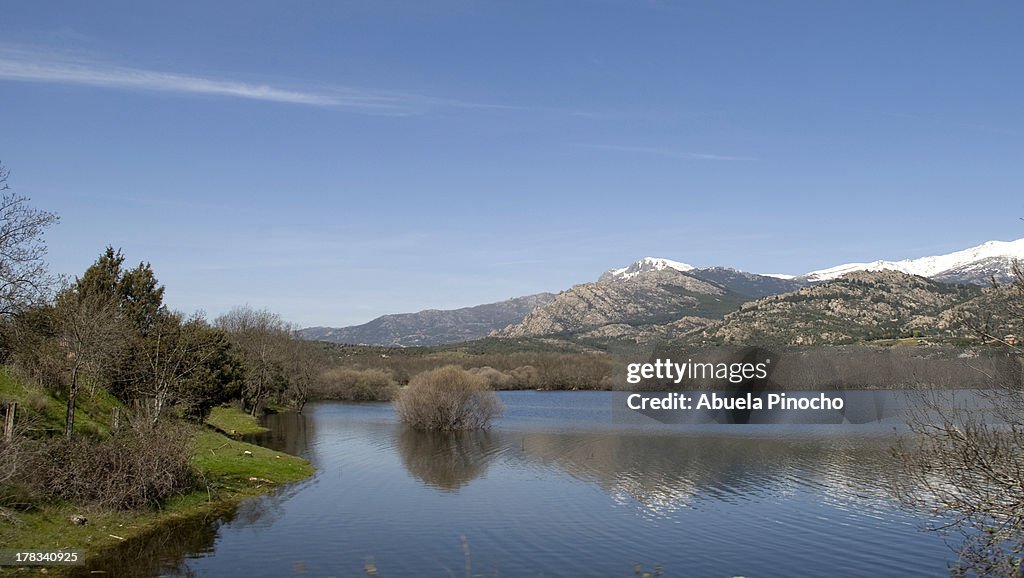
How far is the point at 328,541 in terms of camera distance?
101 ft

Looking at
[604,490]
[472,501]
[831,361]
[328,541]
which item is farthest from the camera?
[831,361]

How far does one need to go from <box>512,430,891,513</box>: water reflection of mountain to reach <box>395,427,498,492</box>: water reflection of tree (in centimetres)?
398

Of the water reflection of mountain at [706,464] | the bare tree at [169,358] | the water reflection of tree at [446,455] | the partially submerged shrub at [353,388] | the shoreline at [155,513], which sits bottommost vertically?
the water reflection of tree at [446,455]

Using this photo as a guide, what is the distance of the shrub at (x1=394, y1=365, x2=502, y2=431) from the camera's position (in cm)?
8131

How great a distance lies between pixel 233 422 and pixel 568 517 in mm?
48842

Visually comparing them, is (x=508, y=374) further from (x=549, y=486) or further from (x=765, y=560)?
(x=765, y=560)

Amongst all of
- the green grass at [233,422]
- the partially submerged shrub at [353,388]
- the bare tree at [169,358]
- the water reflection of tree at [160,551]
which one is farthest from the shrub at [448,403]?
the partially submerged shrub at [353,388]

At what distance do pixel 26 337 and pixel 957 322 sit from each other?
1246 inches

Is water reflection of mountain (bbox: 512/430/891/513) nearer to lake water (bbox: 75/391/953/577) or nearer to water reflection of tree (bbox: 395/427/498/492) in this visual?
lake water (bbox: 75/391/953/577)

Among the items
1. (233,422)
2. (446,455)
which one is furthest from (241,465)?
(233,422)

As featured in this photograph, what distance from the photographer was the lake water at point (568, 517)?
2758 centimetres

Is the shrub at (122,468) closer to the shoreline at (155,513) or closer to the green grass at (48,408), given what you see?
the shoreline at (155,513)

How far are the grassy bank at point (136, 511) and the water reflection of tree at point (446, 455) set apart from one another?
26.3ft

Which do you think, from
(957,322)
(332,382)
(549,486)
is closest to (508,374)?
(332,382)
